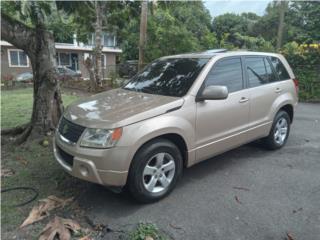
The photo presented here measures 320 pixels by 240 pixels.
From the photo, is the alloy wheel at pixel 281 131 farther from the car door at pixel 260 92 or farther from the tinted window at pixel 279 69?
the tinted window at pixel 279 69

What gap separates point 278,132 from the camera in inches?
227

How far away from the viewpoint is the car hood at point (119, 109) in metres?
3.58

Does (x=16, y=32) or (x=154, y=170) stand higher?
(x=16, y=32)

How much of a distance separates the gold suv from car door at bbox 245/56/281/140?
0.05 ft

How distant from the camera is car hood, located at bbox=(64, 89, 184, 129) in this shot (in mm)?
3584

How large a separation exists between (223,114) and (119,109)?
150cm

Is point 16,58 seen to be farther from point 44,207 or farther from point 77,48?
point 44,207

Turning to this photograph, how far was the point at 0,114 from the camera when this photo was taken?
9242 millimetres

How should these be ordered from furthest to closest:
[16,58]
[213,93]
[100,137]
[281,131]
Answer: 1. [16,58]
2. [281,131]
3. [213,93]
4. [100,137]

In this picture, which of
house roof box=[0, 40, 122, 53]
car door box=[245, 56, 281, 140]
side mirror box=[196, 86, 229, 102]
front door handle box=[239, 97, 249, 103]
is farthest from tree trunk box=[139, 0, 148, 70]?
house roof box=[0, 40, 122, 53]

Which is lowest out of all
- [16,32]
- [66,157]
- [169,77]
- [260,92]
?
[66,157]

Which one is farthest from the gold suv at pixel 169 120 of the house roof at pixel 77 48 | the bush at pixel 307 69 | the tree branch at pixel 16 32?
the house roof at pixel 77 48

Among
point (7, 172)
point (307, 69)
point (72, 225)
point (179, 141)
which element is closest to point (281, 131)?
point (179, 141)

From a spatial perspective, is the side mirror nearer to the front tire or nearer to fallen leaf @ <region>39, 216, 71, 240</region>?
the front tire
